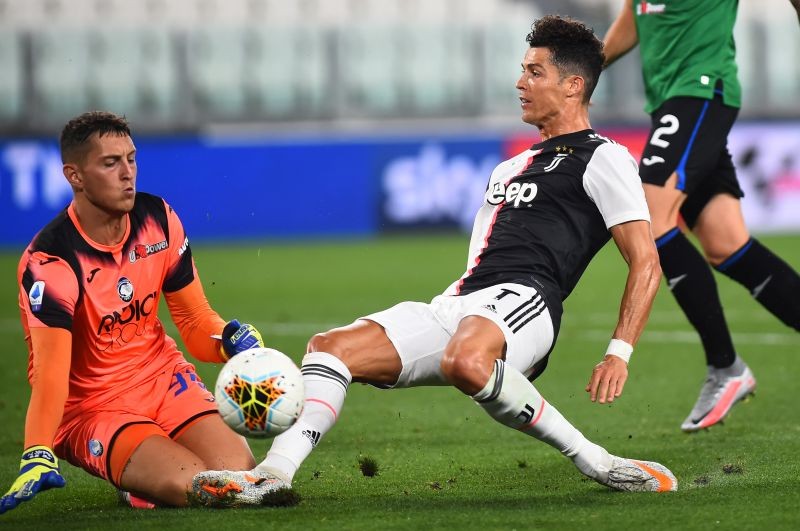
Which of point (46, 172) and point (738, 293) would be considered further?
point (46, 172)

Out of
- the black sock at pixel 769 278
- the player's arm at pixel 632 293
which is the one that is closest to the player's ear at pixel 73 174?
the player's arm at pixel 632 293

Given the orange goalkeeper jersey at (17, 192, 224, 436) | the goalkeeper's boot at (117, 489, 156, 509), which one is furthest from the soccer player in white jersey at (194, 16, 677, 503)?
the orange goalkeeper jersey at (17, 192, 224, 436)

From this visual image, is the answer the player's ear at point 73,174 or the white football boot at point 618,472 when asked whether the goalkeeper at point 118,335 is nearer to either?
the player's ear at point 73,174

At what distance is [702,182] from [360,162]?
34.5ft

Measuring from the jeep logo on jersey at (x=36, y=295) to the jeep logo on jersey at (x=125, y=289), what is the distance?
0.34 meters

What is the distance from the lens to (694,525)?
153 inches

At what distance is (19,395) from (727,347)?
3.75 m

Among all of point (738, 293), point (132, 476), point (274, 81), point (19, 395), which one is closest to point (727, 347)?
point (132, 476)

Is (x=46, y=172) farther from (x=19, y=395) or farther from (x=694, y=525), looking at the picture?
(x=694, y=525)

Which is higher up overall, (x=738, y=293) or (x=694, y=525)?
(x=694, y=525)

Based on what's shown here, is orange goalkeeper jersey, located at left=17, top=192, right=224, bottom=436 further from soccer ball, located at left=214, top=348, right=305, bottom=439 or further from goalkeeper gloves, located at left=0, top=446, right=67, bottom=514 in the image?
soccer ball, located at left=214, top=348, right=305, bottom=439

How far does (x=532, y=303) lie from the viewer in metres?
4.48

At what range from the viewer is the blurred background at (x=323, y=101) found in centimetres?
1627

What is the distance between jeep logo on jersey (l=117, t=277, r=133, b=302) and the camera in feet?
15.1
